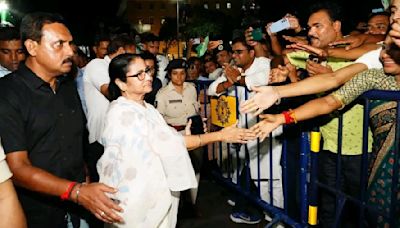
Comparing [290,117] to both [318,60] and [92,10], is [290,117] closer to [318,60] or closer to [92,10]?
[318,60]

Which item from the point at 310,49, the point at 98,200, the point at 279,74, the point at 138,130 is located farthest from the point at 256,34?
the point at 98,200

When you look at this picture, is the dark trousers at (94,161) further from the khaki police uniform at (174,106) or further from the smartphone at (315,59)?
the smartphone at (315,59)

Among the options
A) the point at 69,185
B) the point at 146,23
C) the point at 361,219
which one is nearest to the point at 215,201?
the point at 361,219

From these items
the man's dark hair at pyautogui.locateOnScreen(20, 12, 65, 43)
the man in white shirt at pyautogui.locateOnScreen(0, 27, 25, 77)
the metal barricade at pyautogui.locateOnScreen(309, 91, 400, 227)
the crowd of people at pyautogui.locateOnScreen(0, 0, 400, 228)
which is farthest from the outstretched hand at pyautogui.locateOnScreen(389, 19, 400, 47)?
the man in white shirt at pyautogui.locateOnScreen(0, 27, 25, 77)

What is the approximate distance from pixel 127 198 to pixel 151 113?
0.73m

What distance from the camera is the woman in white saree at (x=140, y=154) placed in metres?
2.81

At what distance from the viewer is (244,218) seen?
480cm

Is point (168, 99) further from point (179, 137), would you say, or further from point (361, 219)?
point (361, 219)

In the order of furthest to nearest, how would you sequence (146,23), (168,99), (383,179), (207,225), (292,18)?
(146,23) < (168,99) < (207,225) < (292,18) < (383,179)

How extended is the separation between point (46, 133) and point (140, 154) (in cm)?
68

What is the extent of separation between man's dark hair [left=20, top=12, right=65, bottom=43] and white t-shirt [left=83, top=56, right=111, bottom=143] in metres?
1.72

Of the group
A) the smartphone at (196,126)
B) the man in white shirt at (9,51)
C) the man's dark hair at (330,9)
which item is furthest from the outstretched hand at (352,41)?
the man in white shirt at (9,51)

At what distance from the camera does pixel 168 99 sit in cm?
540

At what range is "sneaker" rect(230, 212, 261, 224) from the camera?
15.7ft
